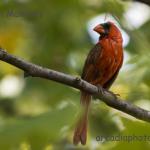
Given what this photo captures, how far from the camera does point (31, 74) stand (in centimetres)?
199

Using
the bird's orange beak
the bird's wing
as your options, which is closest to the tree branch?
the bird's wing

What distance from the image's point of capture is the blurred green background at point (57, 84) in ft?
2.88

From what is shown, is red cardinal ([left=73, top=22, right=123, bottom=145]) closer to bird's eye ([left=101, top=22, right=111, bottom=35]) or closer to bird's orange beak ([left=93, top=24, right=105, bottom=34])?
bird's orange beak ([left=93, top=24, right=105, bottom=34])

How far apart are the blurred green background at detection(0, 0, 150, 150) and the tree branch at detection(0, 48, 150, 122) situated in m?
0.06

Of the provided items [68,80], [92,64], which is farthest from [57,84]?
[92,64]

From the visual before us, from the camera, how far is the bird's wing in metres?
3.62

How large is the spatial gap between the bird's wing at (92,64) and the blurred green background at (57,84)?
7cm

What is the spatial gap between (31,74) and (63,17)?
1478 mm

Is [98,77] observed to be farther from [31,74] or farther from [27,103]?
[31,74]

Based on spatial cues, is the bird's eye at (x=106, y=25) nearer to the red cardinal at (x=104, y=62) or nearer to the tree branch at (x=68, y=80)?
the red cardinal at (x=104, y=62)

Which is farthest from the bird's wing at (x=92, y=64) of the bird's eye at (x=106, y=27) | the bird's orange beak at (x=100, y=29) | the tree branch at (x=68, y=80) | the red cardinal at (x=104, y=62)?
the tree branch at (x=68, y=80)

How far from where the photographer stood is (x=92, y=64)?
3.87 meters

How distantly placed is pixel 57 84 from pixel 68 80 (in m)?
0.20

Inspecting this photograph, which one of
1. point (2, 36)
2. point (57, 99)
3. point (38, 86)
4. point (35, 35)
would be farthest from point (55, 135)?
point (35, 35)
